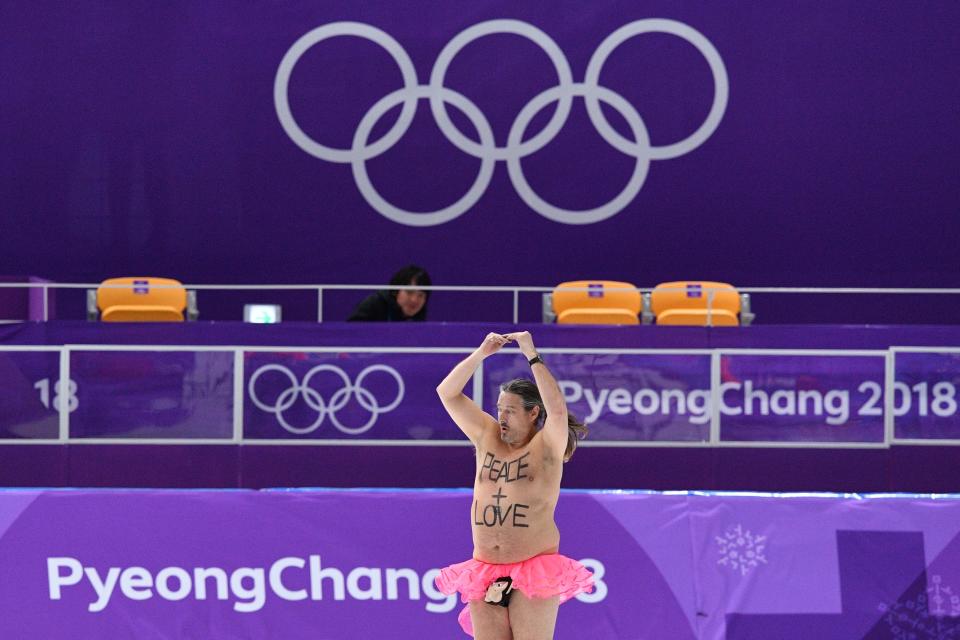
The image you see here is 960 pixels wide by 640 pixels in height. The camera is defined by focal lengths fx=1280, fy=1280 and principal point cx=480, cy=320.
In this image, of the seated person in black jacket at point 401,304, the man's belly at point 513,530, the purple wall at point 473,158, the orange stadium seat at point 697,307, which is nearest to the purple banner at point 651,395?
the orange stadium seat at point 697,307

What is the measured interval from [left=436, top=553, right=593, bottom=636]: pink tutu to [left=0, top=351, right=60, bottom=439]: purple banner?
5.42m

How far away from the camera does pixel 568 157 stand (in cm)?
1516

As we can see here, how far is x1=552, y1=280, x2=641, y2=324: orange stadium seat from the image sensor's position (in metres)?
11.8

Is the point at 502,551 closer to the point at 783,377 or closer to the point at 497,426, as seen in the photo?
the point at 497,426

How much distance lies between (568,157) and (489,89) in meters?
1.23

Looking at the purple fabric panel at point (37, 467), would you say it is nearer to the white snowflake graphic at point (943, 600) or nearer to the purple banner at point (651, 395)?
the purple banner at point (651, 395)

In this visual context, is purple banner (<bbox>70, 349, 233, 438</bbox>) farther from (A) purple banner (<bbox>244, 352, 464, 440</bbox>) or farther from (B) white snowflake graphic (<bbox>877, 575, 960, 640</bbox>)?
(B) white snowflake graphic (<bbox>877, 575, 960, 640</bbox>)

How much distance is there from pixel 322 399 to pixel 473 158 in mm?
5388

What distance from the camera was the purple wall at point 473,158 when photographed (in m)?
15.0

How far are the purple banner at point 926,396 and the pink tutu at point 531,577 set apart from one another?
536 centimetres

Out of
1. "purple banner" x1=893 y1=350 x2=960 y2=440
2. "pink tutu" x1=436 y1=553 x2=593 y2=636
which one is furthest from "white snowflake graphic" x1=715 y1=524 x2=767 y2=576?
"purple banner" x1=893 y1=350 x2=960 y2=440

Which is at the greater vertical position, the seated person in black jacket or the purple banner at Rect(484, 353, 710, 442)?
the seated person in black jacket

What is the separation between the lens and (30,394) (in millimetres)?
10477

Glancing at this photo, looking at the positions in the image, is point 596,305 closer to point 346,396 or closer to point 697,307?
point 697,307
